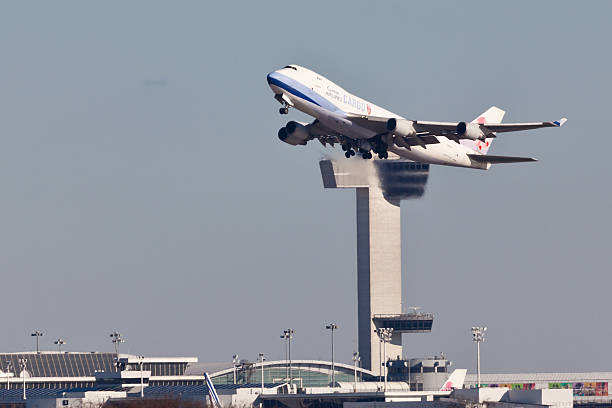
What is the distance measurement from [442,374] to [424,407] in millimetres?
79205

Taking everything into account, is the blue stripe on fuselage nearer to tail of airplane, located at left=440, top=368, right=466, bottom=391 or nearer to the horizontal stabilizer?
the horizontal stabilizer

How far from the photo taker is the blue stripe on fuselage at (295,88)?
94625 mm

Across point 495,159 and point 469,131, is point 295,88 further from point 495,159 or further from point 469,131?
point 495,159

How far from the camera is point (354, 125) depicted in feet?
Result: 328

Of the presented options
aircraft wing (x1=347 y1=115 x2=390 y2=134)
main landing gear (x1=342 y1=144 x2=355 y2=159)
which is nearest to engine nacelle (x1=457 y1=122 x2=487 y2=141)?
aircraft wing (x1=347 y1=115 x2=390 y2=134)

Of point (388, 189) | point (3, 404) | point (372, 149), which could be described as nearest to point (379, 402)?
point (372, 149)

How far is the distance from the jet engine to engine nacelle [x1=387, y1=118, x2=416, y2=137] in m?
7.66

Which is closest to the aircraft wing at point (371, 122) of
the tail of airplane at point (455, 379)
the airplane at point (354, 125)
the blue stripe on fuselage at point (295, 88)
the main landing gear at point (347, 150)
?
the airplane at point (354, 125)

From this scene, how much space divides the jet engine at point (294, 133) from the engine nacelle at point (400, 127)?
302 inches

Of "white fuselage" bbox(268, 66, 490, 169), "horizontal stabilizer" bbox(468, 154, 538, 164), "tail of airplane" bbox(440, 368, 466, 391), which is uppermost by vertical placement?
"white fuselage" bbox(268, 66, 490, 169)

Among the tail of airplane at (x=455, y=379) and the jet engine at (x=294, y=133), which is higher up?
the jet engine at (x=294, y=133)

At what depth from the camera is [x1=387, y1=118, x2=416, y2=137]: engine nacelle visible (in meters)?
99.4

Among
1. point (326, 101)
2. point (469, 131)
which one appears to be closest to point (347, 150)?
point (326, 101)

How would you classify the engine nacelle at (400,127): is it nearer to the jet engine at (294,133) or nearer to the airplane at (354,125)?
the airplane at (354,125)
